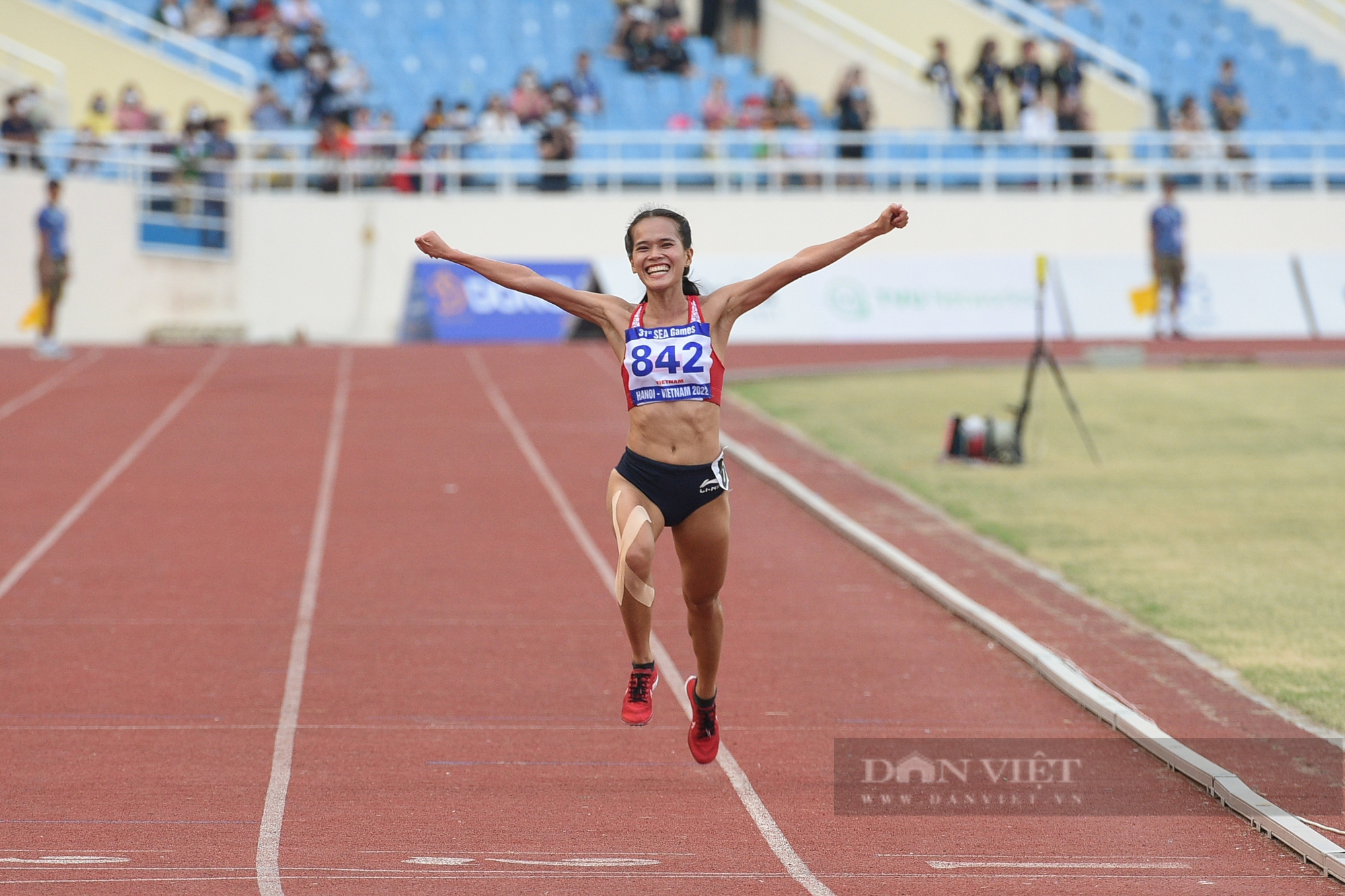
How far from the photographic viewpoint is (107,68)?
26891 millimetres

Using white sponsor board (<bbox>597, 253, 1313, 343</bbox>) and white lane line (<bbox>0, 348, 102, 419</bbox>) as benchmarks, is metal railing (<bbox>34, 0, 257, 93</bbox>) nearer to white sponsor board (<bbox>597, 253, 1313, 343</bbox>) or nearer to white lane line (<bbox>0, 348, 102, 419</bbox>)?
white lane line (<bbox>0, 348, 102, 419</bbox>)

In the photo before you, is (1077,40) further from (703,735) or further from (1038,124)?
(703,735)

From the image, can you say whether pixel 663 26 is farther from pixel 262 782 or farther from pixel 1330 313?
pixel 262 782

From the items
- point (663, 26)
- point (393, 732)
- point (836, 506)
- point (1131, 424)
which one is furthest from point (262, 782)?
point (663, 26)

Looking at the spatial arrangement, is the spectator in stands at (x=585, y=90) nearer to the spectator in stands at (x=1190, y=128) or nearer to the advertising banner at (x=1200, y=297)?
the advertising banner at (x=1200, y=297)

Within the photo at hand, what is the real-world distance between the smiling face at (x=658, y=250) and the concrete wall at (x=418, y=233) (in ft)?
62.7

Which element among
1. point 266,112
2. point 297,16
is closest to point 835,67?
point 297,16

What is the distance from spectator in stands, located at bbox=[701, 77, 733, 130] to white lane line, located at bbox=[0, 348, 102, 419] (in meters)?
10.0

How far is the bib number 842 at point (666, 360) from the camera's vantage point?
239 inches

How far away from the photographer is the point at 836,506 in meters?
13.0

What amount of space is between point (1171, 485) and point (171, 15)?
783 inches

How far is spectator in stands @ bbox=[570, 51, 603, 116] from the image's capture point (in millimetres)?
27062

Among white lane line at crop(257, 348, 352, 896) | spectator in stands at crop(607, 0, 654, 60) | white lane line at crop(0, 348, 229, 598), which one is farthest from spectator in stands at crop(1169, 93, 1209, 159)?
white lane line at crop(257, 348, 352, 896)

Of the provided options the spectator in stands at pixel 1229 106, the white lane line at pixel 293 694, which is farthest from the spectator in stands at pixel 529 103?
the white lane line at pixel 293 694
